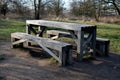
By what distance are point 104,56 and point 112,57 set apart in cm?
25

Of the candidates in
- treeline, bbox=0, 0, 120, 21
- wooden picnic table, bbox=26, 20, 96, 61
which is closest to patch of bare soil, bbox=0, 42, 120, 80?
wooden picnic table, bbox=26, 20, 96, 61

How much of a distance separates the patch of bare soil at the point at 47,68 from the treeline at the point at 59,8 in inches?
717

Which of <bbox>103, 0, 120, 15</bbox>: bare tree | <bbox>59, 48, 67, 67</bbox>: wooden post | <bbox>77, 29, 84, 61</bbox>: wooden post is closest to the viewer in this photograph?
<bbox>59, 48, 67, 67</bbox>: wooden post

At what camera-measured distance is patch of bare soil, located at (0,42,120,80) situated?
494 cm

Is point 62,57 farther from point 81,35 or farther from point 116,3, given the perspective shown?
point 116,3

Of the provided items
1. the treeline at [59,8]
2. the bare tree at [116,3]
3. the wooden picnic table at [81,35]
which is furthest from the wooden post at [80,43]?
the bare tree at [116,3]

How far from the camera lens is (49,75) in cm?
500

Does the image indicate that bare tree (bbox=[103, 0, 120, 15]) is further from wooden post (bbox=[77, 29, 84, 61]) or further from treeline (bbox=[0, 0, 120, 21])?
wooden post (bbox=[77, 29, 84, 61])

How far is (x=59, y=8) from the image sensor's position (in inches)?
1075

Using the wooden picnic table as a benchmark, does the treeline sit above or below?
above

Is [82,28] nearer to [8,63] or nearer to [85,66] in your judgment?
[85,66]

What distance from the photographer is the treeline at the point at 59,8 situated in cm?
2511

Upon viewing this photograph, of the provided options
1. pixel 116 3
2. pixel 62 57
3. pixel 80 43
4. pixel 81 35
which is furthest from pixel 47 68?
pixel 116 3

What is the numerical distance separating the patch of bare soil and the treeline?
18.2 m
